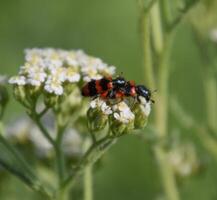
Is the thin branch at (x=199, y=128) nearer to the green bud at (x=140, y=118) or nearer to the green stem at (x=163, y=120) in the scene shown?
the green stem at (x=163, y=120)

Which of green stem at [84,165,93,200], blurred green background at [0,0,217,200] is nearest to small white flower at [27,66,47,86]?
green stem at [84,165,93,200]

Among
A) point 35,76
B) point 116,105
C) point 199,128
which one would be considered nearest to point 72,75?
point 35,76

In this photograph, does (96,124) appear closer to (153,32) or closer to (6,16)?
(153,32)

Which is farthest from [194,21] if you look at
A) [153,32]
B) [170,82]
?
[170,82]

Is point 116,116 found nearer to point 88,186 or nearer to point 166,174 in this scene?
point 88,186

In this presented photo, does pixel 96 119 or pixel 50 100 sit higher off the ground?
pixel 50 100

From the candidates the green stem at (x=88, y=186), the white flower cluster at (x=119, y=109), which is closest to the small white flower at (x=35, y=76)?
the white flower cluster at (x=119, y=109)

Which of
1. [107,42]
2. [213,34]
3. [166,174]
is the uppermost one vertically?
[107,42]

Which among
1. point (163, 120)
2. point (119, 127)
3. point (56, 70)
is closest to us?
point (119, 127)
